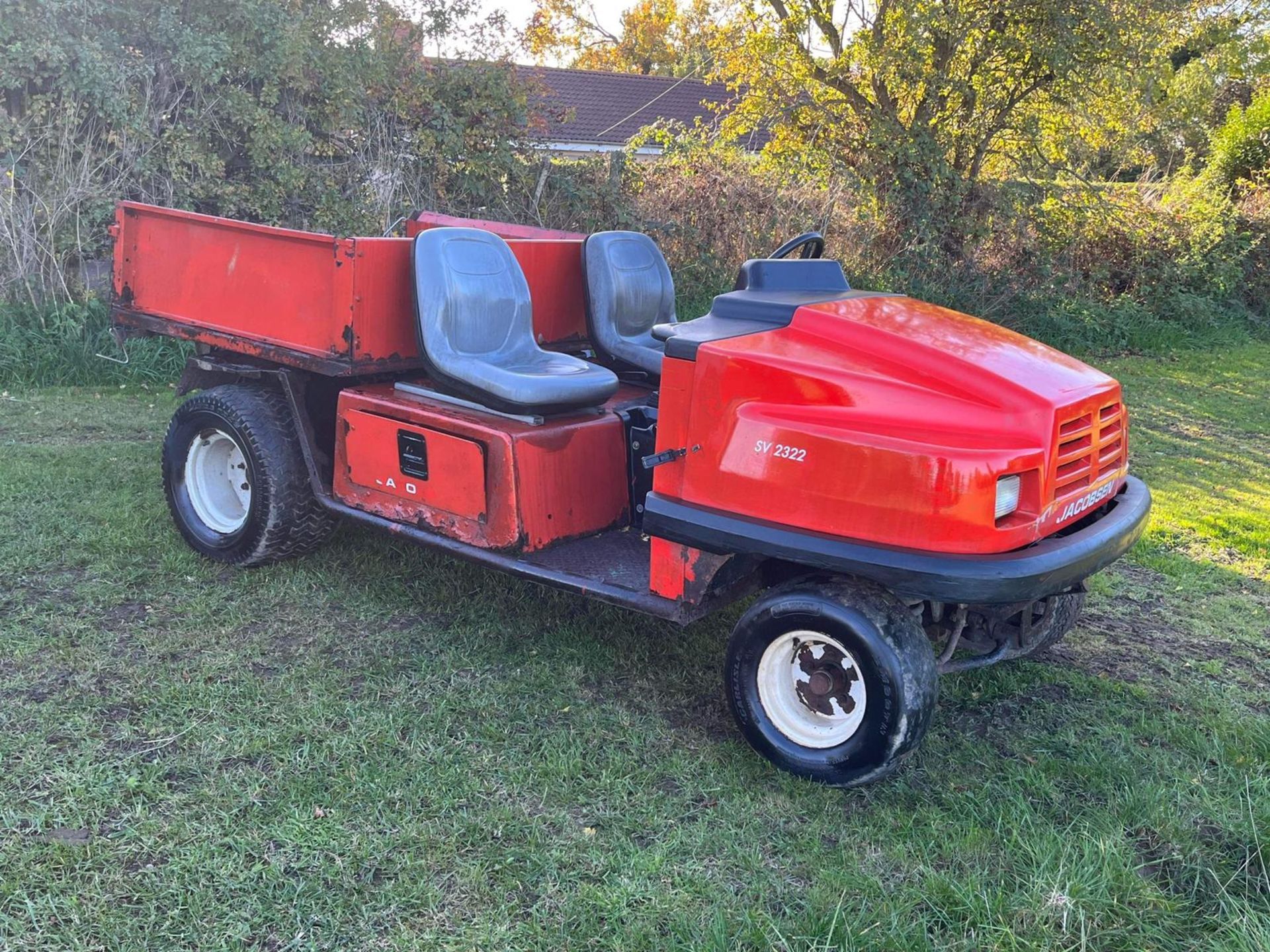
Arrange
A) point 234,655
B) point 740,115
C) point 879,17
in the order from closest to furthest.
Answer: point 234,655, point 879,17, point 740,115

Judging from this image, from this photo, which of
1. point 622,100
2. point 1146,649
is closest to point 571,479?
point 1146,649

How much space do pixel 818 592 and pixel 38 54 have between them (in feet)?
23.8

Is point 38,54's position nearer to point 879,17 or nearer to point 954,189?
point 879,17

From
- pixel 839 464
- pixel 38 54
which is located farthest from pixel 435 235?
pixel 38 54

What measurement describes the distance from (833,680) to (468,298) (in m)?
2.04

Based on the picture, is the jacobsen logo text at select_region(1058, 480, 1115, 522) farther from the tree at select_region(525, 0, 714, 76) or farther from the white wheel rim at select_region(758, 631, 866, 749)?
the tree at select_region(525, 0, 714, 76)

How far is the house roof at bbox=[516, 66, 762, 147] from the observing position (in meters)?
20.8

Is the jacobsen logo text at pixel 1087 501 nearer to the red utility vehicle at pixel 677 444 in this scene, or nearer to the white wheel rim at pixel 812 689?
the red utility vehicle at pixel 677 444

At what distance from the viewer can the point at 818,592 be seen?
118 inches

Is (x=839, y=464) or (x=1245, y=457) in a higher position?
(x=839, y=464)

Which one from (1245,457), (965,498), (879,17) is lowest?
(1245,457)

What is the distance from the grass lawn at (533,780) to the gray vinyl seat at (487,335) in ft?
3.06

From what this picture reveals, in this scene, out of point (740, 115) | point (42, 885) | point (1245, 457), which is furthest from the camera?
point (740, 115)

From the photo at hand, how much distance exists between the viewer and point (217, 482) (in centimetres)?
470
